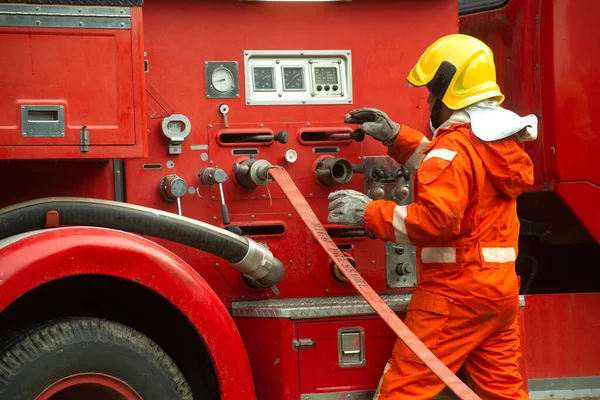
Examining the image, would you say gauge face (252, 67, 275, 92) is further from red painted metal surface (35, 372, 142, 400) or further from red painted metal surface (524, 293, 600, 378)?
red painted metal surface (524, 293, 600, 378)

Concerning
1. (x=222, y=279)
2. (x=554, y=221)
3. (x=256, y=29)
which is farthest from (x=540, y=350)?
(x=256, y=29)

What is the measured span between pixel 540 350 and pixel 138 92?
237 cm

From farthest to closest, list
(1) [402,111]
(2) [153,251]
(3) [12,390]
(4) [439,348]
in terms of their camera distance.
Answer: (1) [402,111], (4) [439,348], (2) [153,251], (3) [12,390]

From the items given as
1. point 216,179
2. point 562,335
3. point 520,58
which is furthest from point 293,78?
point 562,335

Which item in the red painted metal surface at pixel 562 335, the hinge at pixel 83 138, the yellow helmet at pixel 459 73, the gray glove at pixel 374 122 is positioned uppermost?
the yellow helmet at pixel 459 73

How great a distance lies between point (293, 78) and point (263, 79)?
13 centimetres

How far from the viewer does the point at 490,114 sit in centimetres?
395

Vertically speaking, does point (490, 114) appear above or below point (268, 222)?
above

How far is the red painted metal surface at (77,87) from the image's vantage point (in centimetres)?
333

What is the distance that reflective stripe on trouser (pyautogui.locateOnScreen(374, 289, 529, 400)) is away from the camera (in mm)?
3789

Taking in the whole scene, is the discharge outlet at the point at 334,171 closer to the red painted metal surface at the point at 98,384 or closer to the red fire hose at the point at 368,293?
the red fire hose at the point at 368,293

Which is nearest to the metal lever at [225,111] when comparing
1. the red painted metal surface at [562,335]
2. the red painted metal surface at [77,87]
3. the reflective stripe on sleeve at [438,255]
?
the red painted metal surface at [77,87]

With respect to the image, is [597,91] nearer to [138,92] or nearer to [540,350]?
[540,350]

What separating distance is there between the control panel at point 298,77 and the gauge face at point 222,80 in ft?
0.24
